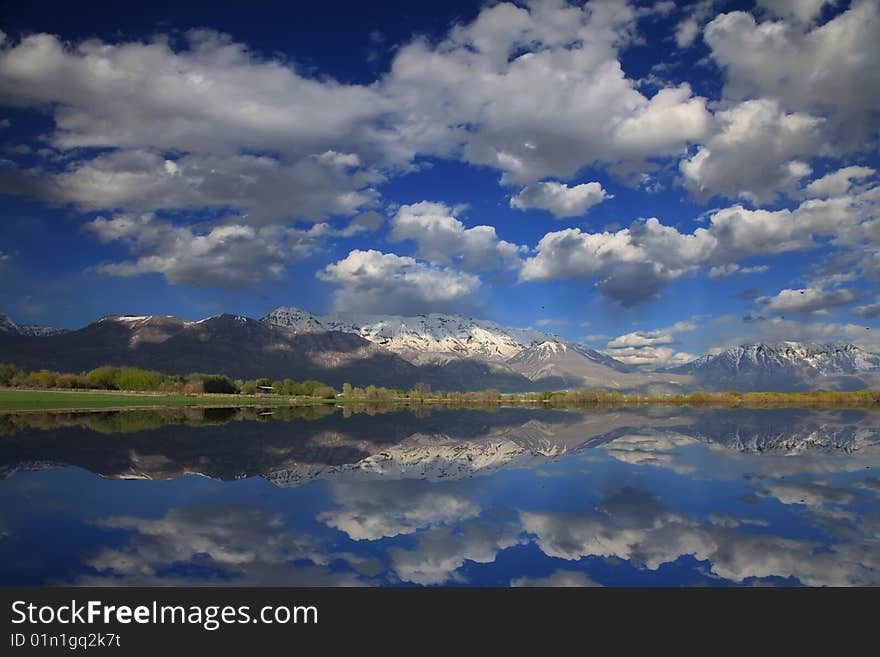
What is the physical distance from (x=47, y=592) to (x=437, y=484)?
64.1 ft

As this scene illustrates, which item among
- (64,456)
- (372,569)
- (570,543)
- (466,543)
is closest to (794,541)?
(570,543)

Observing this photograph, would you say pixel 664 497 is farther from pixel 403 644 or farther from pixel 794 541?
pixel 403 644

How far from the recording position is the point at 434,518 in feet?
73.5

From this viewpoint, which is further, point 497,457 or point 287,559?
point 497,457

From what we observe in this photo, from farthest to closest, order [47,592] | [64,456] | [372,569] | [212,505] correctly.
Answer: [64,456], [212,505], [372,569], [47,592]

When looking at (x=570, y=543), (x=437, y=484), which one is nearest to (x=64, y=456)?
(x=437, y=484)

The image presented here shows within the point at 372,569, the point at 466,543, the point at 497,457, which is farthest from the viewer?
the point at 497,457

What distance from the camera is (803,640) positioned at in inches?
462

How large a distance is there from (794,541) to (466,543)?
11.1m

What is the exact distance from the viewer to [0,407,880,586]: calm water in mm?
15773

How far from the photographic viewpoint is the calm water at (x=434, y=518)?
15773 millimetres

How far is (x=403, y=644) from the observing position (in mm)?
11453

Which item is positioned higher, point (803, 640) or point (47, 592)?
point (47, 592)

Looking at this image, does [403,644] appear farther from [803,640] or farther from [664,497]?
[664,497]
